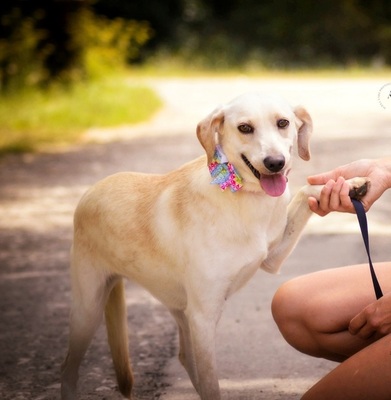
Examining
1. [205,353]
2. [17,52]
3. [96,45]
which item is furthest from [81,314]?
[96,45]

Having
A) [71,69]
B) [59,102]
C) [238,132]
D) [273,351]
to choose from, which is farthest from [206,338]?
[71,69]

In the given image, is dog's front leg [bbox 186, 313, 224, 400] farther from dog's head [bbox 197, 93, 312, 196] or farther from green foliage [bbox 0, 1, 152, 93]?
green foliage [bbox 0, 1, 152, 93]

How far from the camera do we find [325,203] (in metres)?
3.29

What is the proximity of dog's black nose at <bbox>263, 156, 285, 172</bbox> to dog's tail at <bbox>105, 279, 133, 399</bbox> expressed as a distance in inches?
37.4

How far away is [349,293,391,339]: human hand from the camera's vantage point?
2908 mm

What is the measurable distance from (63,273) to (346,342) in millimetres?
2845

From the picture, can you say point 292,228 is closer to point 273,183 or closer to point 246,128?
point 273,183

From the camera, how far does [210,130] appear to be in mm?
3240

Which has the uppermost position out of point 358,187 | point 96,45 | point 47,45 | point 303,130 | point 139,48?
point 303,130

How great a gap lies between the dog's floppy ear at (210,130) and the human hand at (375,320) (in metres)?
0.79

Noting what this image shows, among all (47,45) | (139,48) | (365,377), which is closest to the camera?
(365,377)

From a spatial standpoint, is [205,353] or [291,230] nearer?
[205,353]

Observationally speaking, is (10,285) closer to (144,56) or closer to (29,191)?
(29,191)

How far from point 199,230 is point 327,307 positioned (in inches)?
21.3
